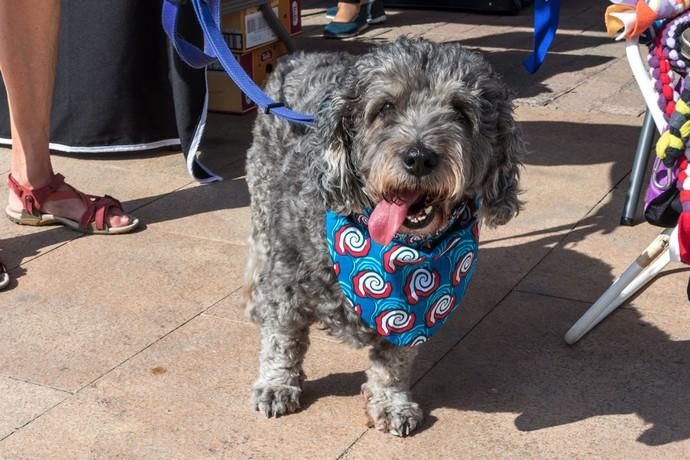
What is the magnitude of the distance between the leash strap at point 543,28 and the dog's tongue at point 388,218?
1.66 m

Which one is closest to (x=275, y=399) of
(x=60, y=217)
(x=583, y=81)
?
(x=60, y=217)

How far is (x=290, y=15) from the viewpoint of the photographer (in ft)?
25.8

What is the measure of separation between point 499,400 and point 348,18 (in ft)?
18.9

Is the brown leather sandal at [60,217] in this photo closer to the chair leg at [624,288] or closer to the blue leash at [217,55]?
the blue leash at [217,55]

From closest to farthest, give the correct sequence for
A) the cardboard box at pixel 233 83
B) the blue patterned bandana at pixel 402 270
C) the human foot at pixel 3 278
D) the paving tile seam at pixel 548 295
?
1. the blue patterned bandana at pixel 402 270
2. the paving tile seam at pixel 548 295
3. the human foot at pixel 3 278
4. the cardboard box at pixel 233 83

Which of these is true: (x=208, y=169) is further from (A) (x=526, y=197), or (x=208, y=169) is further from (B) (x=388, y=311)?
(B) (x=388, y=311)

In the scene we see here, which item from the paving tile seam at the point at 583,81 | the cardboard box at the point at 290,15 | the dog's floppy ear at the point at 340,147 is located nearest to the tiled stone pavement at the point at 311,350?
the dog's floppy ear at the point at 340,147

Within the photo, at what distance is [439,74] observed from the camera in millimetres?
3064

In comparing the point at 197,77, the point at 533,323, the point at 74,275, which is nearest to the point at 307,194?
the point at 533,323

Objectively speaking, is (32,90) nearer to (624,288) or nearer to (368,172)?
(368,172)

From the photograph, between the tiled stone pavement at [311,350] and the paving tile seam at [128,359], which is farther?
the paving tile seam at [128,359]

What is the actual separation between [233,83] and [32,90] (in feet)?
7.00

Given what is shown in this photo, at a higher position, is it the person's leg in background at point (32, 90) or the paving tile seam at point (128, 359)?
the person's leg in background at point (32, 90)

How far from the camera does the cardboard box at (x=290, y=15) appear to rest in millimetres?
7691
